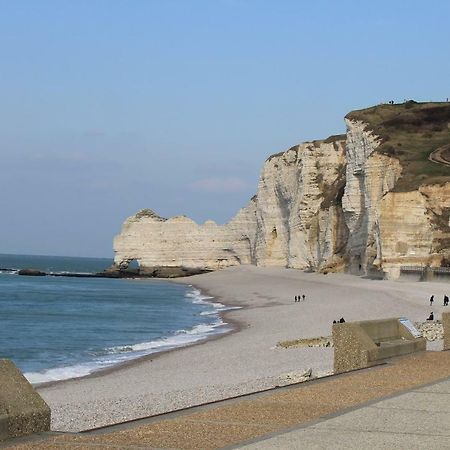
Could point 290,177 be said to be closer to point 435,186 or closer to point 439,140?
Result: point 439,140

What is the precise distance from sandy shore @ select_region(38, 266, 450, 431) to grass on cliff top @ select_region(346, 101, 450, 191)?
14.8 metres

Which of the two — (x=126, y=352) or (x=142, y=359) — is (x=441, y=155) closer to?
(x=126, y=352)

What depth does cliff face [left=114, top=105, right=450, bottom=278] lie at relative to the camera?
6375 cm

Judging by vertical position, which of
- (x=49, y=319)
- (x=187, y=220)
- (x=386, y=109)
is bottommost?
(x=49, y=319)

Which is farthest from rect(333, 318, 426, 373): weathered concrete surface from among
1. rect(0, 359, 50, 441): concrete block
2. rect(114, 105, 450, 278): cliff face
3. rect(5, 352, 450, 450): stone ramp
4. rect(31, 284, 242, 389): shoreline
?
rect(114, 105, 450, 278): cliff face

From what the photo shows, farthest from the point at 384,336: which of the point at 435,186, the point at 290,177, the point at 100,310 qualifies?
the point at 290,177

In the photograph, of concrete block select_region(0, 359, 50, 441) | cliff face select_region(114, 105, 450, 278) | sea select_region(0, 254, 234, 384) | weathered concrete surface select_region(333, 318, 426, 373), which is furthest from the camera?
cliff face select_region(114, 105, 450, 278)

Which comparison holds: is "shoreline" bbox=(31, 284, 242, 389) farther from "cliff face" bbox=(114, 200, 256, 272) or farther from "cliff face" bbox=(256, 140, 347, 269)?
"cliff face" bbox=(114, 200, 256, 272)

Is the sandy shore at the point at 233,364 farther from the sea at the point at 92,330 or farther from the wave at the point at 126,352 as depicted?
the sea at the point at 92,330

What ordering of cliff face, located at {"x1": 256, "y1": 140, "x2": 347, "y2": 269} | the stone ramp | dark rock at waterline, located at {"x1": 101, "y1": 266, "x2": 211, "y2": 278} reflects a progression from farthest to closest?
dark rock at waterline, located at {"x1": 101, "y1": 266, "x2": 211, "y2": 278} < cliff face, located at {"x1": 256, "y1": 140, "x2": 347, "y2": 269} < the stone ramp

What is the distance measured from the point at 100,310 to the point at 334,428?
1797 inches

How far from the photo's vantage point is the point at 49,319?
148 feet

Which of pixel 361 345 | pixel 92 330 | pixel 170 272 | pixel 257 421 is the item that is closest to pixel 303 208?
pixel 170 272

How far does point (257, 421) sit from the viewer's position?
8.88 m
